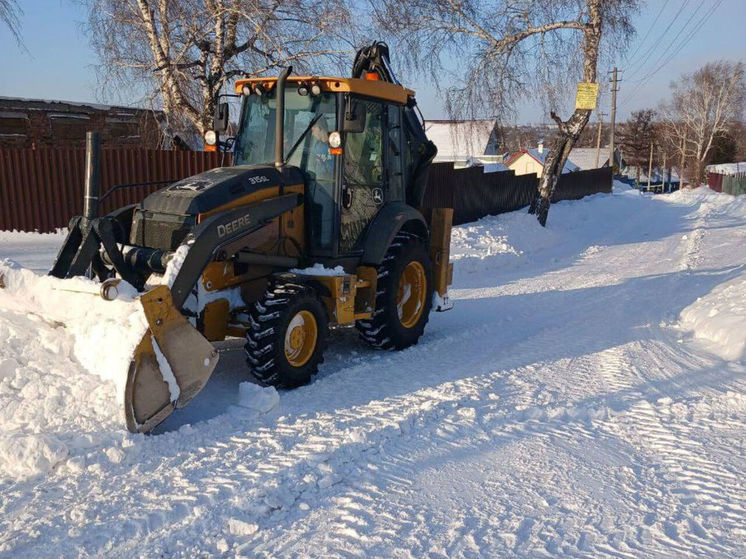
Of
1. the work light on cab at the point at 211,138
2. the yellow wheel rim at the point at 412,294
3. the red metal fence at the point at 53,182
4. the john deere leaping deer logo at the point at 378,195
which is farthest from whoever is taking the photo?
the red metal fence at the point at 53,182

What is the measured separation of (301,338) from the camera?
19.2 feet

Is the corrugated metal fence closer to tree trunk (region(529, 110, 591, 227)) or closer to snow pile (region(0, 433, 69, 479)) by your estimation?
snow pile (region(0, 433, 69, 479))

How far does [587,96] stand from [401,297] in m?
12.5

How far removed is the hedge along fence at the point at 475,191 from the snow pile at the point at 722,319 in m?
8.13

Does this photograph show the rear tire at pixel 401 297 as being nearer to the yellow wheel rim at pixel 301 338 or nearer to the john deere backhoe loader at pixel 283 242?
the john deere backhoe loader at pixel 283 242

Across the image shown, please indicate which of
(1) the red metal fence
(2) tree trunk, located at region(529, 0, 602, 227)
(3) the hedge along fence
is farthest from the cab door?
(2) tree trunk, located at region(529, 0, 602, 227)

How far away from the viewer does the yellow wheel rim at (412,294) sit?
742cm

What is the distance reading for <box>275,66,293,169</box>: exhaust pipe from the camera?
20.0ft

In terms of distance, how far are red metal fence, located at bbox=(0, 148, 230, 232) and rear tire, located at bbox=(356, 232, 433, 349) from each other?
5.19 meters

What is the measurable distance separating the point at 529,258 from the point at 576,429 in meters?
9.65

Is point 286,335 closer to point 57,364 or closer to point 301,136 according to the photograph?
point 57,364

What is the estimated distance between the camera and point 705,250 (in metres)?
15.3

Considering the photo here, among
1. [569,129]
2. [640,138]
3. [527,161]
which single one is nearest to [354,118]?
[569,129]

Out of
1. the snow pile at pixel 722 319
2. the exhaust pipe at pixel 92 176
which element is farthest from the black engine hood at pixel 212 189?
the snow pile at pixel 722 319
